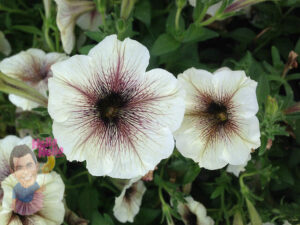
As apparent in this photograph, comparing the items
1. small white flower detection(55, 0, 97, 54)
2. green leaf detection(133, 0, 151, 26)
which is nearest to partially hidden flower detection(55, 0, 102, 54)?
small white flower detection(55, 0, 97, 54)

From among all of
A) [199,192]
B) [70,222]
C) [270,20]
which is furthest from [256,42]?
[70,222]

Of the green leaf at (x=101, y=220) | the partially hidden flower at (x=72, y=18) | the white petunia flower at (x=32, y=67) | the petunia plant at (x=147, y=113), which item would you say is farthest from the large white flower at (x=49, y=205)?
the partially hidden flower at (x=72, y=18)

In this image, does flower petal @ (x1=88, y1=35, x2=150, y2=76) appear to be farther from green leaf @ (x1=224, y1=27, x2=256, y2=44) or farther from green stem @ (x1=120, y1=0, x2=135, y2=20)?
green leaf @ (x1=224, y1=27, x2=256, y2=44)

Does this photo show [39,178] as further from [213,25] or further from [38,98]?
[213,25]

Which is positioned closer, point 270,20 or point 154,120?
point 154,120

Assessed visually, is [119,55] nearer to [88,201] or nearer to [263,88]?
[263,88]

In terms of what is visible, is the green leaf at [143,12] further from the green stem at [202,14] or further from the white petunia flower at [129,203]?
the white petunia flower at [129,203]
